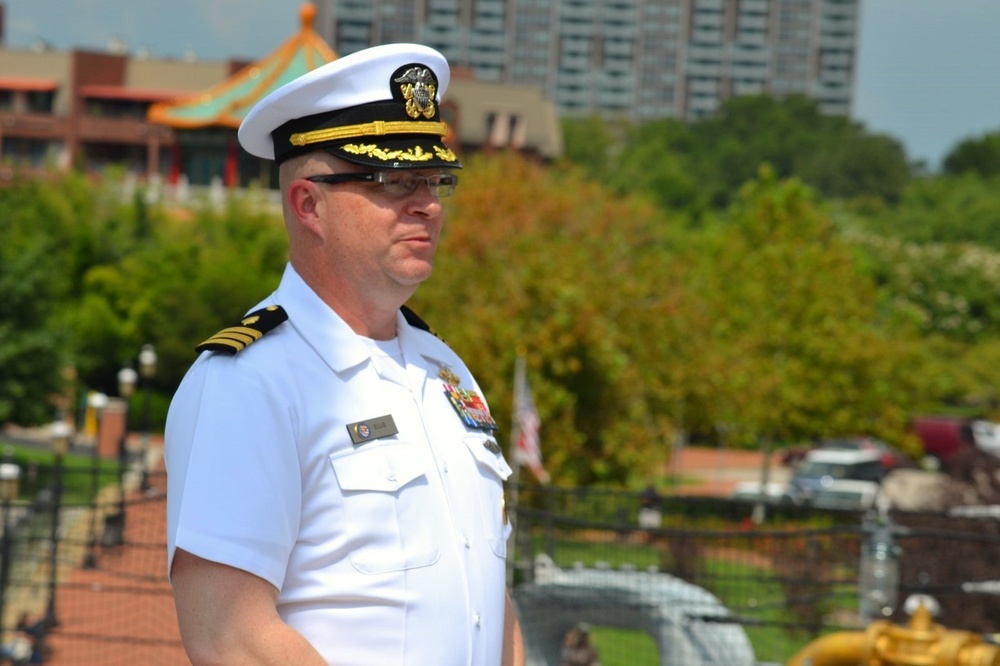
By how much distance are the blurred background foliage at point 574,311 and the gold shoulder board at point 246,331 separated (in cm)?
1512

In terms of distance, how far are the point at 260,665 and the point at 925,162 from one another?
143418mm

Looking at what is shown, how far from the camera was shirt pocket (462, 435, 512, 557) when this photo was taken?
2.86m

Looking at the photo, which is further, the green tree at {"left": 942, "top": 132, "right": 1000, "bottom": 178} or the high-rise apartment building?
the high-rise apartment building

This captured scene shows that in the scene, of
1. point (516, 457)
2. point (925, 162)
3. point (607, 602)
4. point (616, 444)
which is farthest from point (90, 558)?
point (925, 162)

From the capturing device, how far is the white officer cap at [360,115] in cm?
272

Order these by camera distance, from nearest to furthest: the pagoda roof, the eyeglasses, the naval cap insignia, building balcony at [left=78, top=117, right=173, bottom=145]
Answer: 1. the eyeglasses
2. the naval cap insignia
3. the pagoda roof
4. building balcony at [left=78, top=117, right=173, bottom=145]

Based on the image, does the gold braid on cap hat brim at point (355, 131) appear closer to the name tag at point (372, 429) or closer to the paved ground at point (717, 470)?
the name tag at point (372, 429)

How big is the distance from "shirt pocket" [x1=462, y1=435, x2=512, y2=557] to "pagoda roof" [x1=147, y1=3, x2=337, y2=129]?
41504mm

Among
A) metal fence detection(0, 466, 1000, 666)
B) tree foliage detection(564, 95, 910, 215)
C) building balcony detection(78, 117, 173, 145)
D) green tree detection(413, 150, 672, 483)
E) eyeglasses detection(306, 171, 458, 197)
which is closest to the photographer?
eyeglasses detection(306, 171, 458, 197)

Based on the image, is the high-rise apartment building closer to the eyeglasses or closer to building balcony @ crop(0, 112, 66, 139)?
building balcony @ crop(0, 112, 66, 139)

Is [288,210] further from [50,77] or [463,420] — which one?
[50,77]

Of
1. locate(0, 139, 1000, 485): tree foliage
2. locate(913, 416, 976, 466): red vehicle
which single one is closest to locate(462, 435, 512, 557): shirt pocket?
locate(0, 139, 1000, 485): tree foliage

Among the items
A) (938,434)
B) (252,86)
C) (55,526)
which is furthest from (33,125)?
(55,526)

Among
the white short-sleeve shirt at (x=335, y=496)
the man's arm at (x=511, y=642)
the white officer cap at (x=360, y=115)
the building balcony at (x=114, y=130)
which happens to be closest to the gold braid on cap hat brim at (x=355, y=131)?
the white officer cap at (x=360, y=115)
